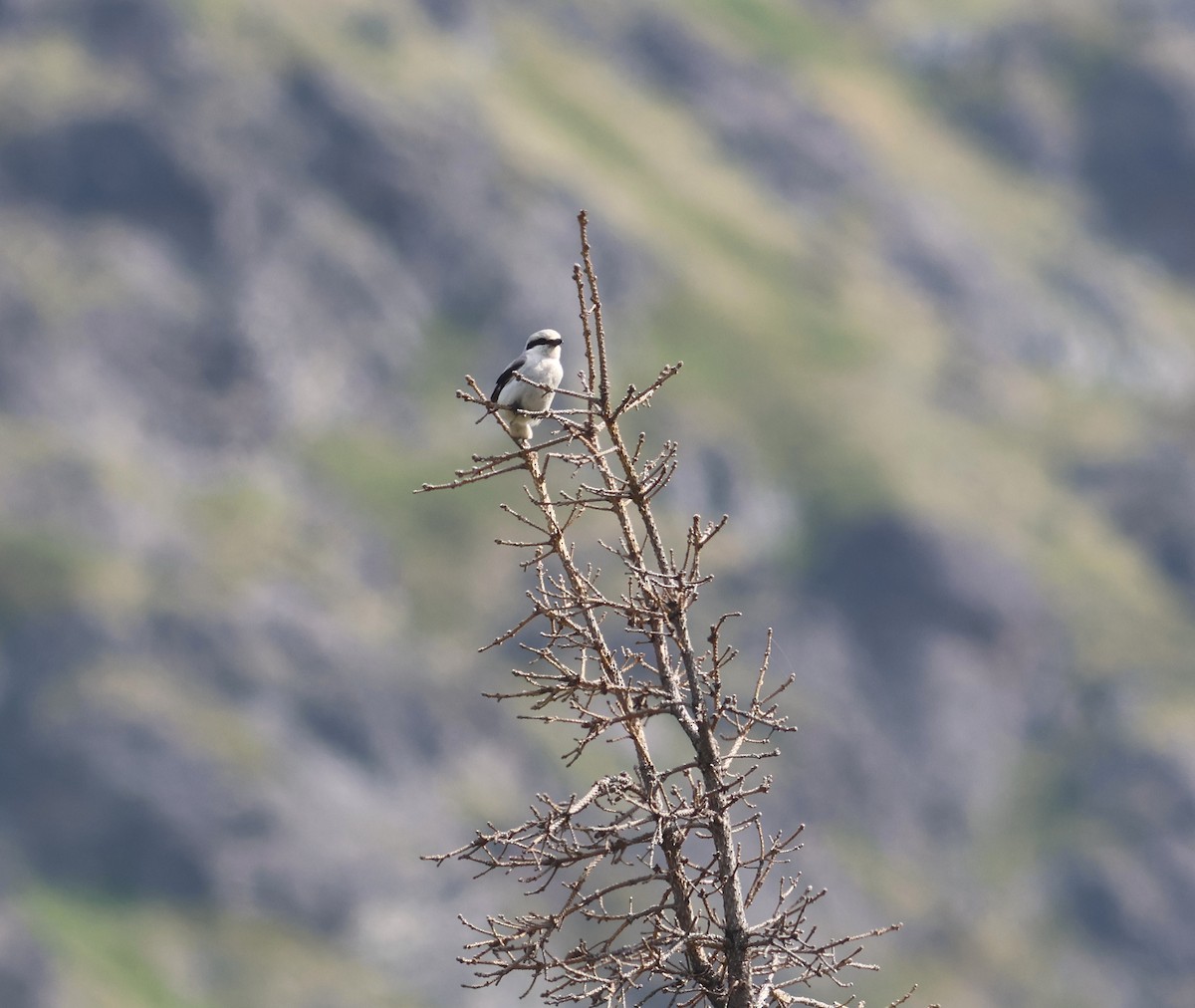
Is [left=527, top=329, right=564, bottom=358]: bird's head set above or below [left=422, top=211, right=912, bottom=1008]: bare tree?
above

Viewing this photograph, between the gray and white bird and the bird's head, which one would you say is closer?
the gray and white bird

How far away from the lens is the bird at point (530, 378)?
105 feet

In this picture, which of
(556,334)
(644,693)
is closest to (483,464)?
(644,693)

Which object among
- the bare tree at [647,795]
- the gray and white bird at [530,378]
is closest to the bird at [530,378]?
the gray and white bird at [530,378]

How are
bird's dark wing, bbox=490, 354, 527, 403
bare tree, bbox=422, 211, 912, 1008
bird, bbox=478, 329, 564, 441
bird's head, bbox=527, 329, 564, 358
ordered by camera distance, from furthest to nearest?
bird's head, bbox=527, 329, 564, 358, bird's dark wing, bbox=490, 354, 527, 403, bird, bbox=478, 329, 564, 441, bare tree, bbox=422, 211, 912, 1008

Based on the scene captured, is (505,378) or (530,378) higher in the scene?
(505,378)

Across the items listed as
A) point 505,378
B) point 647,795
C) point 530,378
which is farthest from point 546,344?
point 647,795

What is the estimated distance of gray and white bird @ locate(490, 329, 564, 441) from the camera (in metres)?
32.1

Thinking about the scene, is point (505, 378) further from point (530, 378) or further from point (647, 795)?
point (647, 795)

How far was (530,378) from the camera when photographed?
106 feet

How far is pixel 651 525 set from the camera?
2216cm

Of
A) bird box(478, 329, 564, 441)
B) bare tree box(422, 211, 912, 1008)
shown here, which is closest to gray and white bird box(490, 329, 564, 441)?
bird box(478, 329, 564, 441)

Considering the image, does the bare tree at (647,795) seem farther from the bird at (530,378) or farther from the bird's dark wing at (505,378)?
the bird's dark wing at (505,378)

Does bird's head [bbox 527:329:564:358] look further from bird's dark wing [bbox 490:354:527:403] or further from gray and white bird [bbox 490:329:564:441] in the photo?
bird's dark wing [bbox 490:354:527:403]
